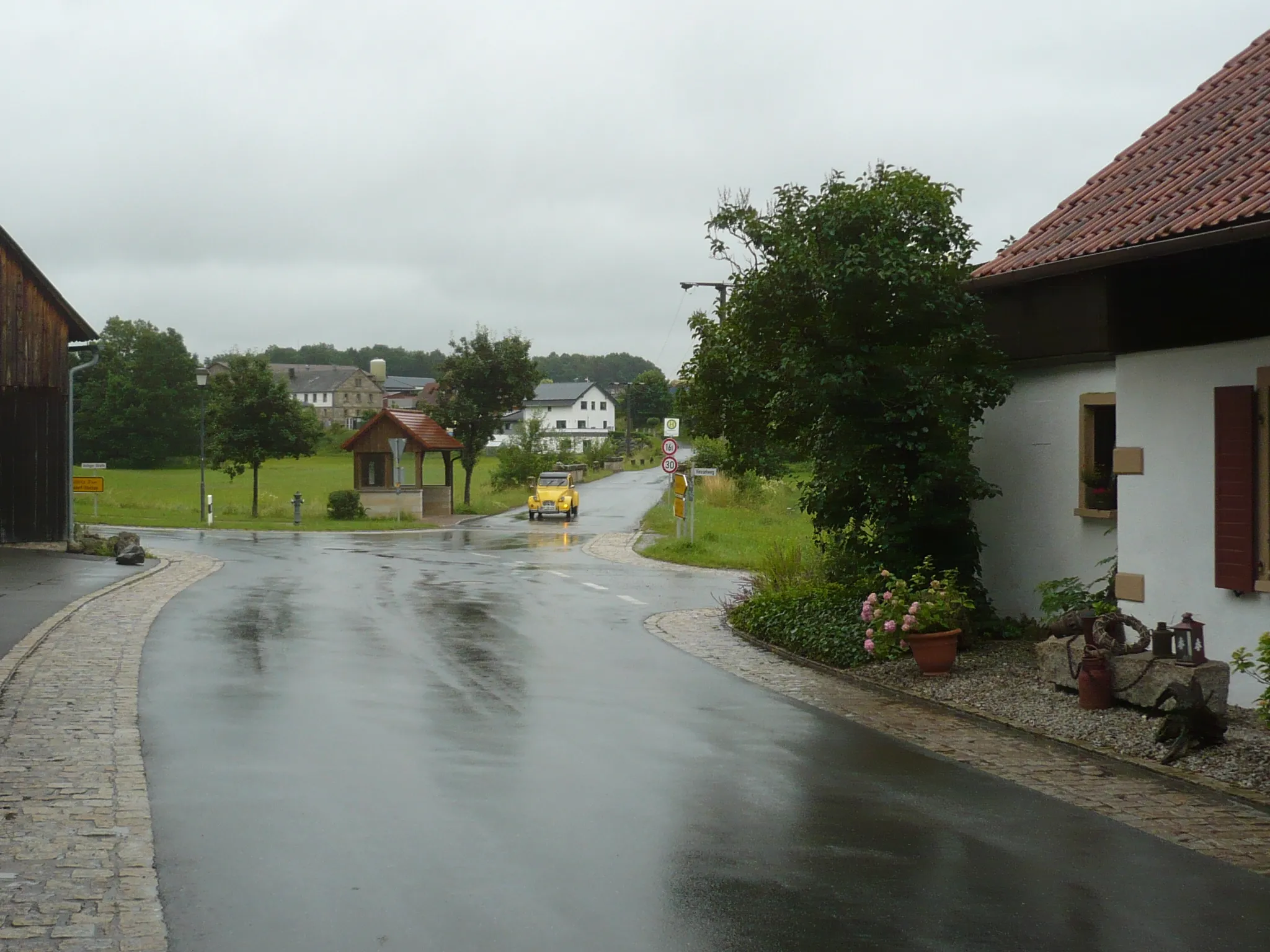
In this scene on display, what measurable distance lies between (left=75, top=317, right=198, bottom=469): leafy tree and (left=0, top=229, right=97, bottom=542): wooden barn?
74.2 meters

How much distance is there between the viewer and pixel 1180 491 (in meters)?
10.4

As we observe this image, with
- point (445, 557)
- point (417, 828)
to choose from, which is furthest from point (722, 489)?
point (417, 828)

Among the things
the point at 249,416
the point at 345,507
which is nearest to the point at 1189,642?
the point at 345,507

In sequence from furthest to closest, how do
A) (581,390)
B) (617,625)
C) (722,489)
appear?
1. (581,390)
2. (722,489)
3. (617,625)

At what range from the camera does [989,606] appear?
45.7 ft

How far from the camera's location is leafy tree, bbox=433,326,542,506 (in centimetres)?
5353

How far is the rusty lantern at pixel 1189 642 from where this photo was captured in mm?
9117

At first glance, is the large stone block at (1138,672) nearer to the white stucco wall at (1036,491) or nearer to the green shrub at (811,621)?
the white stucco wall at (1036,491)

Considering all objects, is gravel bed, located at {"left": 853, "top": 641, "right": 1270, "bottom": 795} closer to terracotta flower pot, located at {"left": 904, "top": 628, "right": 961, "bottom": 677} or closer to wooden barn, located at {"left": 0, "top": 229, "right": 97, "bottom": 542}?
terracotta flower pot, located at {"left": 904, "top": 628, "right": 961, "bottom": 677}

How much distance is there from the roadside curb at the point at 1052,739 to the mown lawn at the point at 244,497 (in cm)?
2962

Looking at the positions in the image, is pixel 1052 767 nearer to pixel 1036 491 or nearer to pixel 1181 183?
pixel 1181 183

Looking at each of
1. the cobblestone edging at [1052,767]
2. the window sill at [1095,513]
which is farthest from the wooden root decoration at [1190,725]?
the window sill at [1095,513]

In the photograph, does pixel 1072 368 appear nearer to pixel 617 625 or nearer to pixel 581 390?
pixel 617 625

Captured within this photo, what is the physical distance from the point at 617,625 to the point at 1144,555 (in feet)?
24.2
